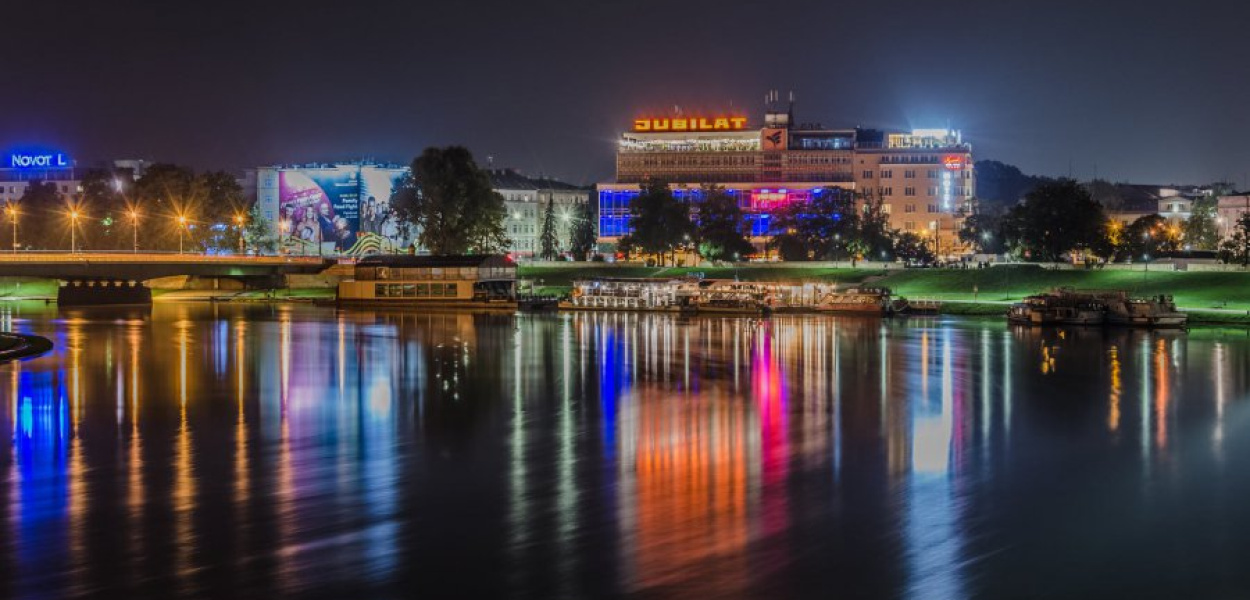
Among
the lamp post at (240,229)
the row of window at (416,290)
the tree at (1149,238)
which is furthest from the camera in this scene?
the lamp post at (240,229)

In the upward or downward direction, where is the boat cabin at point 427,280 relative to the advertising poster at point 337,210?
downward

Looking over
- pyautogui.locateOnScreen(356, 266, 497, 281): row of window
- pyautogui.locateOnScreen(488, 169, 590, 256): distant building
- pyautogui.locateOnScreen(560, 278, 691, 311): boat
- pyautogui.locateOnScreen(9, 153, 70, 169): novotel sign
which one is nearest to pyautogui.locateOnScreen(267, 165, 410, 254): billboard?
pyautogui.locateOnScreen(488, 169, 590, 256): distant building

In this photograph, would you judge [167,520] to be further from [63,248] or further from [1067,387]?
[63,248]

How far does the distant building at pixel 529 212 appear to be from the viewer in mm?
171250

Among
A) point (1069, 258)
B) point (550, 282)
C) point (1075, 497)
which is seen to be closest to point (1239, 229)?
point (1069, 258)

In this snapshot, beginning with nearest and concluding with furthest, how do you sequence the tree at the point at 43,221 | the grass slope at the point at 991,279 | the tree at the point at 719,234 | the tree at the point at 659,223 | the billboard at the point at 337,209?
the grass slope at the point at 991,279
the tree at the point at 659,223
the tree at the point at 719,234
the tree at the point at 43,221
the billboard at the point at 337,209

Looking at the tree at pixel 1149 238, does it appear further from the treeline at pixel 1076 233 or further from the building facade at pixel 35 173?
the building facade at pixel 35 173

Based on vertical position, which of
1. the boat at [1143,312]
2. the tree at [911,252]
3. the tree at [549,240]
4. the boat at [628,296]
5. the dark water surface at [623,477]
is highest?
the tree at [549,240]

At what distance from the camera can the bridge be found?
8500cm

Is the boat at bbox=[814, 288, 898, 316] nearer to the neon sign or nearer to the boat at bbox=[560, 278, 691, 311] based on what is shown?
the boat at bbox=[560, 278, 691, 311]

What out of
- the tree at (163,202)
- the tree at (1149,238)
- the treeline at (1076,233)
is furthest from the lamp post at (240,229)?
the tree at (1149,238)

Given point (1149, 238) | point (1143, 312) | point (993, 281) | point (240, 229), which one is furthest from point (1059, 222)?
point (240, 229)

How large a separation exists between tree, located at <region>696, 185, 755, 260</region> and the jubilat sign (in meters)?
39.2

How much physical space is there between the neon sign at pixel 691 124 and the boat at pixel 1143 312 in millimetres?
99107
